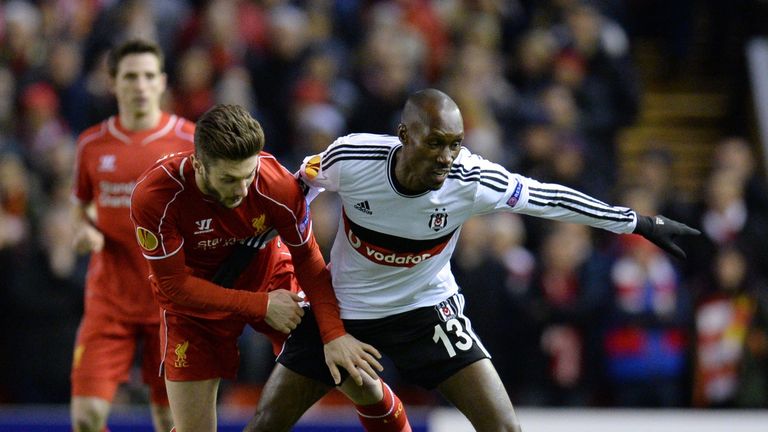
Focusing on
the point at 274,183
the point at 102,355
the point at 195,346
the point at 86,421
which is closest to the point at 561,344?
the point at 102,355

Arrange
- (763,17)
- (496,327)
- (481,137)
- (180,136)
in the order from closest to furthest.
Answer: (180,136) < (496,327) < (481,137) < (763,17)

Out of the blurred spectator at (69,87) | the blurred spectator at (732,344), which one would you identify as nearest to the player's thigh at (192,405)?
the blurred spectator at (732,344)

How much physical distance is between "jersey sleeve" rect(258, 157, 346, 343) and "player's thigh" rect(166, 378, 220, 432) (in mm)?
643

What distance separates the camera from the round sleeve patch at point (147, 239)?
4.83 meters

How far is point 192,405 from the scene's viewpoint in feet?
17.1

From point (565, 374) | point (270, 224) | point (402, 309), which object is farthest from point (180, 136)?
point (565, 374)

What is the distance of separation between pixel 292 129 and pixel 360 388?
482 cm

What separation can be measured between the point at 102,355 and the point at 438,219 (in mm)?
2026

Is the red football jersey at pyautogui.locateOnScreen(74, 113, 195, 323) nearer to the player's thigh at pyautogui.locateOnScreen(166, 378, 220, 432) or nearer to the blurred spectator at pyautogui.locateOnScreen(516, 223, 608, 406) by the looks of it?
the player's thigh at pyautogui.locateOnScreen(166, 378, 220, 432)

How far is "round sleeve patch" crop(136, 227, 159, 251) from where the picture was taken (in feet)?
15.9

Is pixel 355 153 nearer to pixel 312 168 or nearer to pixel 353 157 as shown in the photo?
pixel 353 157

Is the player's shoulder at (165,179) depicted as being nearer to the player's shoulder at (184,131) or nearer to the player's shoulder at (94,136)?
the player's shoulder at (184,131)

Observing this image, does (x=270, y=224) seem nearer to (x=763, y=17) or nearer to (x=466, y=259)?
(x=466, y=259)

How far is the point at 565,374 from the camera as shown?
8.31 meters
